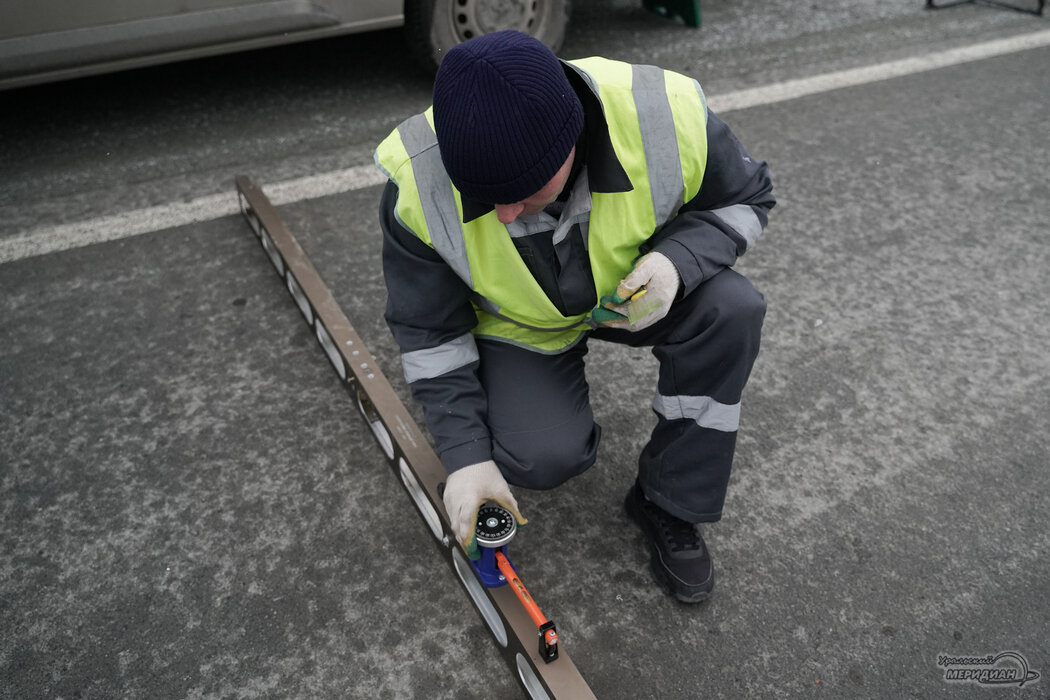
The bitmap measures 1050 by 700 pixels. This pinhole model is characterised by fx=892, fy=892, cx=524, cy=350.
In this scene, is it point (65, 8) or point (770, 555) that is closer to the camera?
point (770, 555)

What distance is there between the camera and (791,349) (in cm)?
266

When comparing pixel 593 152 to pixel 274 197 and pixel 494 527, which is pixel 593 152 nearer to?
pixel 494 527

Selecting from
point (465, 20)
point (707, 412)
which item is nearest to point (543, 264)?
point (707, 412)

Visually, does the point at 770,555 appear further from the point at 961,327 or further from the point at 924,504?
the point at 961,327

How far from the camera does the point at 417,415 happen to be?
2.41m

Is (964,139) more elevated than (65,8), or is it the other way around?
(65,8)

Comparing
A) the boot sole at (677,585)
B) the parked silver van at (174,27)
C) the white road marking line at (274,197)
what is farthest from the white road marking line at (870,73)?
the boot sole at (677,585)

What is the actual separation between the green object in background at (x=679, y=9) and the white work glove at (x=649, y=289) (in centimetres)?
358

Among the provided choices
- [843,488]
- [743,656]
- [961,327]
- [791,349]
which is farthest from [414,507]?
[961,327]

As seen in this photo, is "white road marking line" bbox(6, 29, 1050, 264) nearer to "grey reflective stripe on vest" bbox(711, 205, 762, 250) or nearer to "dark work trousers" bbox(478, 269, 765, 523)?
"dark work trousers" bbox(478, 269, 765, 523)

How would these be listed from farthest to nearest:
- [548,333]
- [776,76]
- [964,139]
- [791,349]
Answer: [776,76]
[964,139]
[791,349]
[548,333]

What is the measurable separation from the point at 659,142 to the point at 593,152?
0.48ft

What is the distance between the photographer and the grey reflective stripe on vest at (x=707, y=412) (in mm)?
1850

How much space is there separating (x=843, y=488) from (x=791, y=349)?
0.55m
